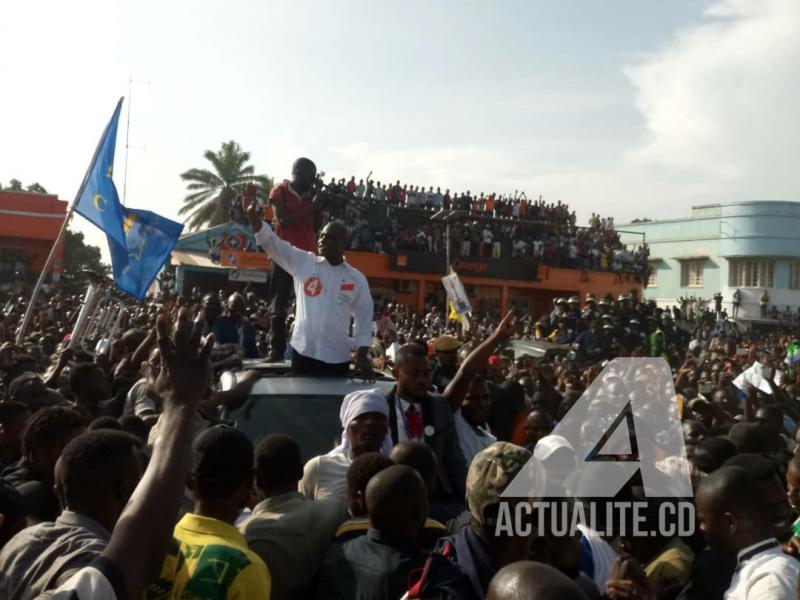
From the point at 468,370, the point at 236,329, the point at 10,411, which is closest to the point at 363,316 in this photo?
the point at 468,370

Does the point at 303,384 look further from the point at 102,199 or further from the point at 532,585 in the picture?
the point at 102,199

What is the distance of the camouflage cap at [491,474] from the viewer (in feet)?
8.59

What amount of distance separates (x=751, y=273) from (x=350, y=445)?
45.0 metres

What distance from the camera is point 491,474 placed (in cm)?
266

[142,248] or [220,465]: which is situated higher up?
[142,248]

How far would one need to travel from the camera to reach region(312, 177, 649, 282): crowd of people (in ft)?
94.6

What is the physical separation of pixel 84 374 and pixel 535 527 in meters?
3.62

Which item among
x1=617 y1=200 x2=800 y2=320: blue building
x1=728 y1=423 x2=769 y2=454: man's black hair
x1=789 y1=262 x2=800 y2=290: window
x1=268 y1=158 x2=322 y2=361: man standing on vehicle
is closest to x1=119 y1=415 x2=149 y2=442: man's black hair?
x1=268 y1=158 x2=322 y2=361: man standing on vehicle

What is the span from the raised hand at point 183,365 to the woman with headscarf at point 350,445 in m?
1.75

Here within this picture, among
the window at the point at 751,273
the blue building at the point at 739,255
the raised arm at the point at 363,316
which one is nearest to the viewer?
the raised arm at the point at 363,316

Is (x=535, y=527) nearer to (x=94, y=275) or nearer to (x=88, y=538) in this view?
(x=88, y=538)

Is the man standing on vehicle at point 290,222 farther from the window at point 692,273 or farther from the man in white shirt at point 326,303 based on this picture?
the window at point 692,273

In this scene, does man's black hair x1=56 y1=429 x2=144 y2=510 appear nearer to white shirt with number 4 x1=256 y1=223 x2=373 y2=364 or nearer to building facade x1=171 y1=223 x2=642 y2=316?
white shirt with number 4 x1=256 y1=223 x2=373 y2=364

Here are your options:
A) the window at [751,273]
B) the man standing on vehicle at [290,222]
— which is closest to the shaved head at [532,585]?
the man standing on vehicle at [290,222]
